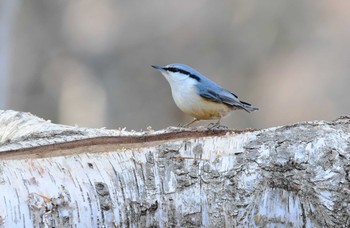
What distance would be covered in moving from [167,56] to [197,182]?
969cm

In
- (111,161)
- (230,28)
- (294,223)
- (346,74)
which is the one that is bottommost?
(294,223)

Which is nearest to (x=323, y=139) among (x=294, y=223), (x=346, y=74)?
(x=294, y=223)

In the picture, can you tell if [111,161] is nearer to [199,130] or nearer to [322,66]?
[199,130]

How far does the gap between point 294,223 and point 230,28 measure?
10.6 m

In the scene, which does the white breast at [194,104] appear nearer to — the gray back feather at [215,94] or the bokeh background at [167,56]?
the gray back feather at [215,94]

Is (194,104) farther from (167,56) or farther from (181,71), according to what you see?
(167,56)

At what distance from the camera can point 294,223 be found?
8.59ft

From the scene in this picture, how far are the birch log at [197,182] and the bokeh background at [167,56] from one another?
8217 millimetres

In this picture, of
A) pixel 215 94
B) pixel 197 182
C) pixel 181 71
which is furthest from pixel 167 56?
pixel 197 182

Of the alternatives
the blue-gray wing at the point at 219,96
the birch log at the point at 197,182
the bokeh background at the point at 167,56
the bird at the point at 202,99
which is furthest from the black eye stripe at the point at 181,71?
the bokeh background at the point at 167,56

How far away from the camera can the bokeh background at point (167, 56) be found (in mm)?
11516

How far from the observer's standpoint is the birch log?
2.52 m

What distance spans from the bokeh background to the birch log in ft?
27.0

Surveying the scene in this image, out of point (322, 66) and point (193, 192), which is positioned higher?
point (322, 66)
